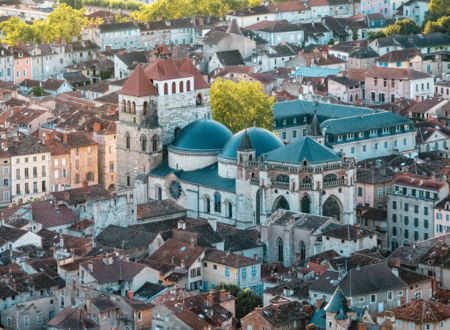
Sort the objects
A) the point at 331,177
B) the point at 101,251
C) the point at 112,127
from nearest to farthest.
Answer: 1. the point at 101,251
2. the point at 331,177
3. the point at 112,127

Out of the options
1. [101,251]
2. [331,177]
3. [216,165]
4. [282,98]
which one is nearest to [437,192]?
[331,177]

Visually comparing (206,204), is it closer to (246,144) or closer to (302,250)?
(246,144)

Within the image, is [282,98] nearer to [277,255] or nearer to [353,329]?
[277,255]

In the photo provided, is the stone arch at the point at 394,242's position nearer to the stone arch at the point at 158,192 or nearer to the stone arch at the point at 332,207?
the stone arch at the point at 332,207

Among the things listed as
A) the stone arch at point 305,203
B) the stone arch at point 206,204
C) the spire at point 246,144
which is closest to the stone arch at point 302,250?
the stone arch at point 305,203

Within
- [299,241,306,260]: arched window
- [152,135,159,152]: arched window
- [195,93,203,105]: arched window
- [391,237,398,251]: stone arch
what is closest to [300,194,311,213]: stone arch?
[299,241,306,260]: arched window

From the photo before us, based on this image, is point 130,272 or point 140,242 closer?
point 130,272

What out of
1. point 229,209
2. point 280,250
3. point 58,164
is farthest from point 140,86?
point 280,250
